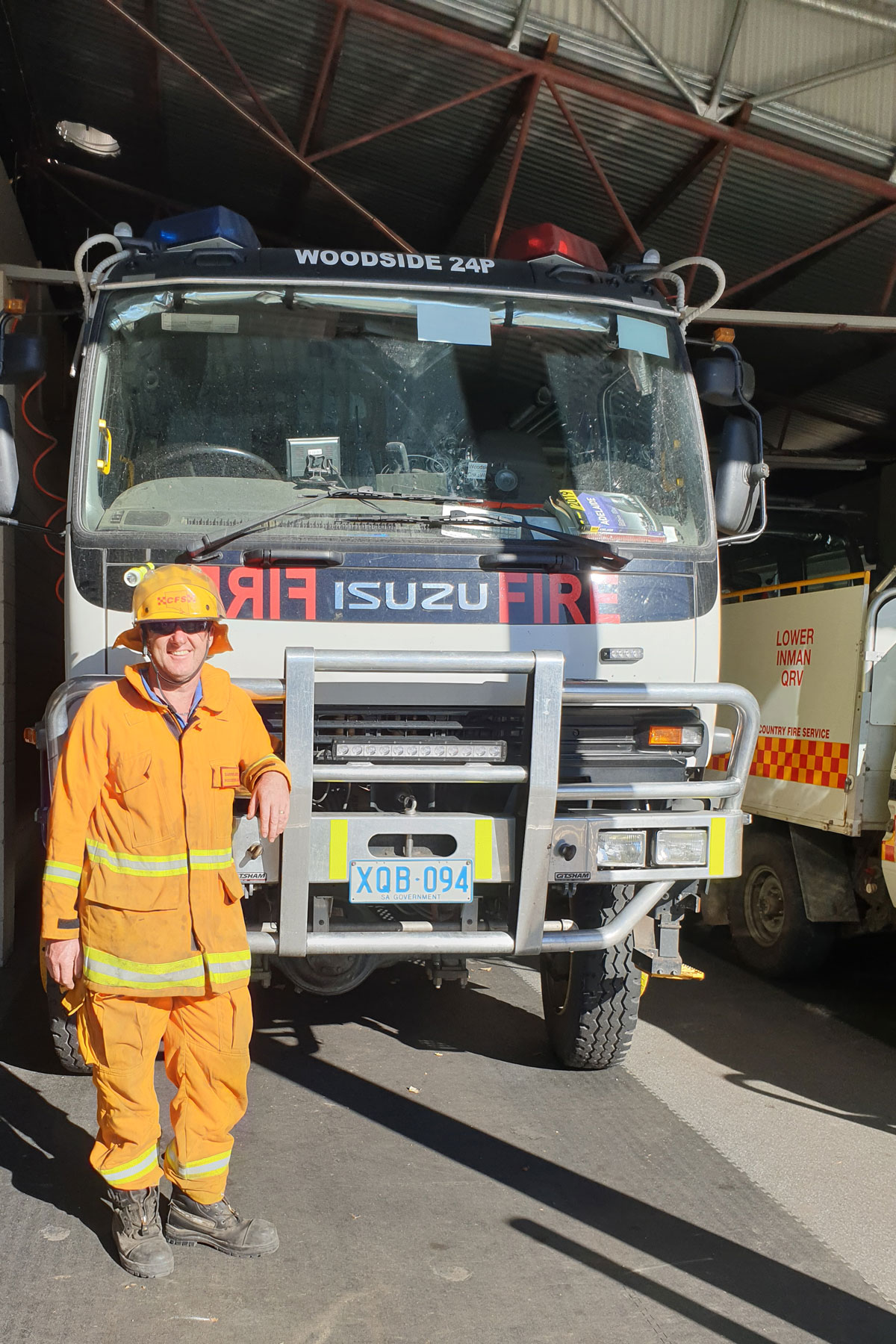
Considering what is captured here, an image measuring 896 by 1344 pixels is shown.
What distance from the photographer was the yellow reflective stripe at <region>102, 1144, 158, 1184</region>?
3.25 metres

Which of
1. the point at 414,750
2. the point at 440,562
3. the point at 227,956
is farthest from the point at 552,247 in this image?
the point at 227,956

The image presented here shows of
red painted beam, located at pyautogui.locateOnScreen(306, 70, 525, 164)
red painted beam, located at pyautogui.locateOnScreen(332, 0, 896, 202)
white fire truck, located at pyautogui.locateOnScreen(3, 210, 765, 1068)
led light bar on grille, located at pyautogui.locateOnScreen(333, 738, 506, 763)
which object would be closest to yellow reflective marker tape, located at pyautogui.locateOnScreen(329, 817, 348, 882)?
white fire truck, located at pyautogui.locateOnScreen(3, 210, 765, 1068)

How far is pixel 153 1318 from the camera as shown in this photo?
3.01 meters

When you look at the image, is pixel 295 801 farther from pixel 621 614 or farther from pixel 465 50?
pixel 465 50

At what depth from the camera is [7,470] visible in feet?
13.6

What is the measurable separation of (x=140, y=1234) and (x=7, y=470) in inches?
96.6

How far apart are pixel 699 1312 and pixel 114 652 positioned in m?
2.52

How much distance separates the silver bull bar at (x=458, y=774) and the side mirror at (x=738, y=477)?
0.83m

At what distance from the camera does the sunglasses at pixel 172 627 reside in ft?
10.8

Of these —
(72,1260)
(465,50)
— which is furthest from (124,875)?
(465,50)

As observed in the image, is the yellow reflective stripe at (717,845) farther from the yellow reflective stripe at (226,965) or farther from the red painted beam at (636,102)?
the red painted beam at (636,102)

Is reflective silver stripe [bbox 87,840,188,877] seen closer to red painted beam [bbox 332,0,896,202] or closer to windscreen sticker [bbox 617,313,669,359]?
windscreen sticker [bbox 617,313,669,359]

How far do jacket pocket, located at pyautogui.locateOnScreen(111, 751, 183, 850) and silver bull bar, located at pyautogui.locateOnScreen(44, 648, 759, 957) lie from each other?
42 centimetres

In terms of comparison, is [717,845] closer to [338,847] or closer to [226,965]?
[338,847]
